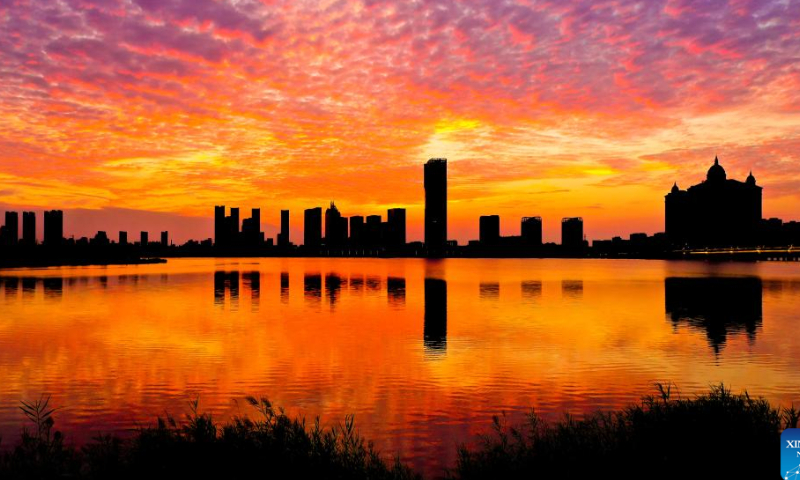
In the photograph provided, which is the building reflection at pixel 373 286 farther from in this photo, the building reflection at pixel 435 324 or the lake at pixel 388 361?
the lake at pixel 388 361

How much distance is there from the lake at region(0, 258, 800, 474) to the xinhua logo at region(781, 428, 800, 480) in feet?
20.1

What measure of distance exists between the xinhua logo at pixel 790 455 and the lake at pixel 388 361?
6.13 metres

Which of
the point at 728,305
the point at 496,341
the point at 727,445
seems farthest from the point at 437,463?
the point at 728,305

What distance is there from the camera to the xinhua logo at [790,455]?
45.6 feet

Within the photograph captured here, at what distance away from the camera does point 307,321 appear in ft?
191

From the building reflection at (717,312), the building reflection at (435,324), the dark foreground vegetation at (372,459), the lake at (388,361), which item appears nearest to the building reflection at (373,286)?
the building reflection at (435,324)

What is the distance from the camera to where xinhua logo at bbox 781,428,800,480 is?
13.9m

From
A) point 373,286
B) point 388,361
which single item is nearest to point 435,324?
point 388,361

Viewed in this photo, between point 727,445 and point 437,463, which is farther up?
point 727,445

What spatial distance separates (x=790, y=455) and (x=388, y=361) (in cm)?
2417

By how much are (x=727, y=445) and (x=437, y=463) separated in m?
Answer: 7.25

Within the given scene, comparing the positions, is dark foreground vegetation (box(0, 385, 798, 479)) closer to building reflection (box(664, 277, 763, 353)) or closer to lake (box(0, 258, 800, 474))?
lake (box(0, 258, 800, 474))

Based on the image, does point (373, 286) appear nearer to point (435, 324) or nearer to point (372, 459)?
point (435, 324)

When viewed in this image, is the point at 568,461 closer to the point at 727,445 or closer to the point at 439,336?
the point at 727,445
